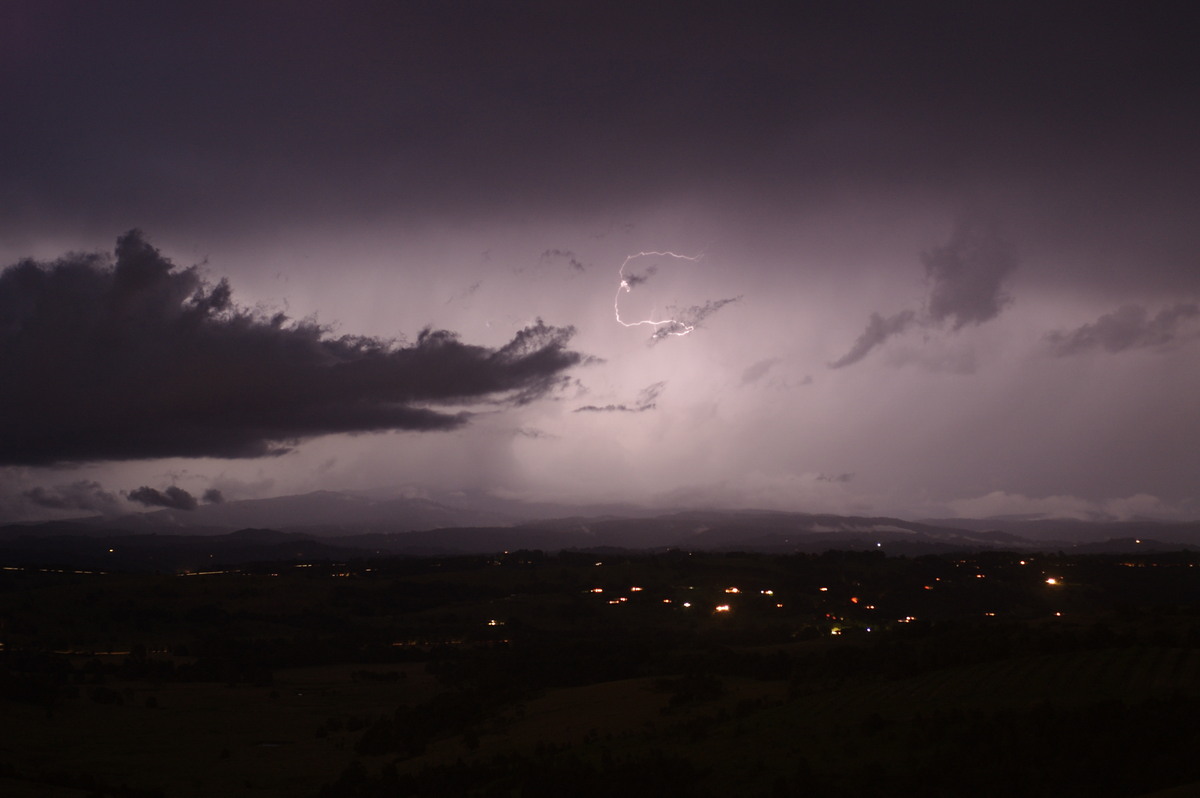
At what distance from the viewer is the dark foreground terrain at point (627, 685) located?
26062 millimetres

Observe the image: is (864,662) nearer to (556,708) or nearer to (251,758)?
(556,708)

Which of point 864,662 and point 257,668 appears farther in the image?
point 257,668

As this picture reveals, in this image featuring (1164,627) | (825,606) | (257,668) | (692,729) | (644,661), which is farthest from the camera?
(825,606)

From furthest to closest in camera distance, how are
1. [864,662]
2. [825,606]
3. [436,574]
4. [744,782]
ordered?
[436,574], [825,606], [864,662], [744,782]

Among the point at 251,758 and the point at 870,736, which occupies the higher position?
the point at 870,736

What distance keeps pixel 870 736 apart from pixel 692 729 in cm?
808

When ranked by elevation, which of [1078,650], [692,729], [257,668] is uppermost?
[1078,650]

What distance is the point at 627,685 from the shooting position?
50812 millimetres

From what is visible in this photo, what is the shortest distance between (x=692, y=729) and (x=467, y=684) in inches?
1263

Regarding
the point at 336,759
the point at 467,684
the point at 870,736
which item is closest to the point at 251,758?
the point at 336,759

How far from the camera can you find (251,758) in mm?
44188

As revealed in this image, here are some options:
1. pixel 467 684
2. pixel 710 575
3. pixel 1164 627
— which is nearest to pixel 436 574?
pixel 710 575

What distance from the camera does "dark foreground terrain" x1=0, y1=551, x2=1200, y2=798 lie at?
1026 inches

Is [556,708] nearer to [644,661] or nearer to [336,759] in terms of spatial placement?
[336,759]
